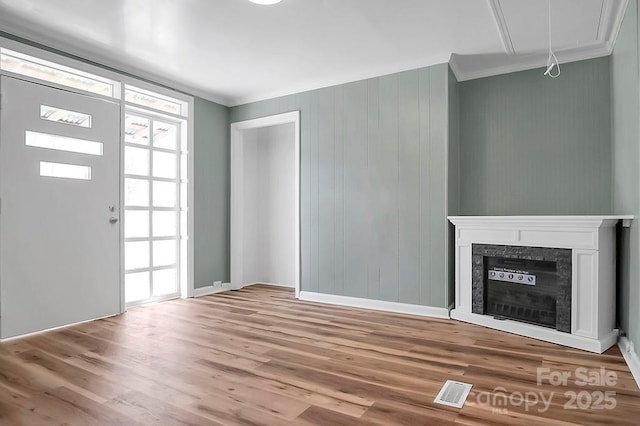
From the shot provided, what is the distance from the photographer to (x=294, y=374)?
2.48 m

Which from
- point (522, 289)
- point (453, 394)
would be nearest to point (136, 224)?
point (453, 394)

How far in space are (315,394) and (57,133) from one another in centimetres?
326

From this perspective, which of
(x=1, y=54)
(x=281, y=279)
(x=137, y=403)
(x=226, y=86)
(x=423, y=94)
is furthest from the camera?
(x=281, y=279)

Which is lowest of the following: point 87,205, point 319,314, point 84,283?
point 319,314

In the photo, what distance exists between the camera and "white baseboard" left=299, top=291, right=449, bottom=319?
Result: 3935 mm

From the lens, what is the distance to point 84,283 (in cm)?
376

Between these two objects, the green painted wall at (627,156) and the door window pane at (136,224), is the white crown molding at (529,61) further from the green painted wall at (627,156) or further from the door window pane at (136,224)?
the door window pane at (136,224)

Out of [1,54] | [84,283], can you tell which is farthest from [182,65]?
[84,283]

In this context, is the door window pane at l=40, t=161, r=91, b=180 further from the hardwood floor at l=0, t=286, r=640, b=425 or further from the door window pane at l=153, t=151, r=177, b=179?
the hardwood floor at l=0, t=286, r=640, b=425

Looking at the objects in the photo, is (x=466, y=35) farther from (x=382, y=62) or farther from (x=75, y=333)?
(x=75, y=333)

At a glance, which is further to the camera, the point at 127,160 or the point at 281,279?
the point at 281,279

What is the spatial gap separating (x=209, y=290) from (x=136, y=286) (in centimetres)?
99

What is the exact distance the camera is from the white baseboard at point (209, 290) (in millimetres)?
5035

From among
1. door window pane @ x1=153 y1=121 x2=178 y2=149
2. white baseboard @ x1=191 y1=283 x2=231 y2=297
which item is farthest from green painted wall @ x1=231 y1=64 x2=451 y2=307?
door window pane @ x1=153 y1=121 x2=178 y2=149
